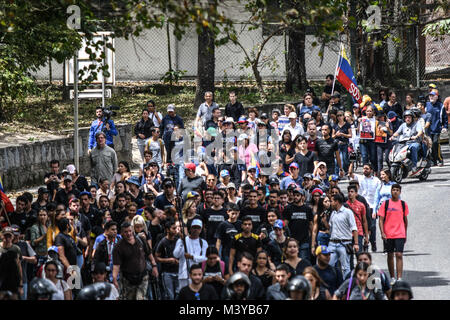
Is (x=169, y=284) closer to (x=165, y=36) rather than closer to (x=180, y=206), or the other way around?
(x=180, y=206)

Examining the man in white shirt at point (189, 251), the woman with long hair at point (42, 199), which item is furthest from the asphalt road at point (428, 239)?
the woman with long hair at point (42, 199)

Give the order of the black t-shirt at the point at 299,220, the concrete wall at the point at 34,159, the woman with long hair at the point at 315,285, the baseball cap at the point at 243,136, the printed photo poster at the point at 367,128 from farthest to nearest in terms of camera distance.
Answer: the printed photo poster at the point at 367,128
the concrete wall at the point at 34,159
the baseball cap at the point at 243,136
the black t-shirt at the point at 299,220
the woman with long hair at the point at 315,285

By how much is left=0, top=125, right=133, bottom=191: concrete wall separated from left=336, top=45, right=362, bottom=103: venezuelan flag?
17.2 ft

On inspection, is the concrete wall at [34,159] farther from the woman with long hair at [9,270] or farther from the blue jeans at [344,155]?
the woman with long hair at [9,270]

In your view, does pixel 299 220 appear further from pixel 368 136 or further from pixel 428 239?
pixel 368 136

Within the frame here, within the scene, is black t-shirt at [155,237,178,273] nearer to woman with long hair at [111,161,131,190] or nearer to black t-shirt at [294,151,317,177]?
woman with long hair at [111,161,131,190]

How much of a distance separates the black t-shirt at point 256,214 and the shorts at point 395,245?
6.29 feet

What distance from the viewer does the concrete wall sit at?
1914cm

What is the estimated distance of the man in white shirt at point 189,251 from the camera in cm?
1255

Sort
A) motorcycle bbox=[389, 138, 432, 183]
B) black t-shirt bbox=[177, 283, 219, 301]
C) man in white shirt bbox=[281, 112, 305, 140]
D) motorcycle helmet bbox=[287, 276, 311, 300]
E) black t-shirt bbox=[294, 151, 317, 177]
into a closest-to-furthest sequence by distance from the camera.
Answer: motorcycle helmet bbox=[287, 276, 311, 300] → black t-shirt bbox=[177, 283, 219, 301] → black t-shirt bbox=[294, 151, 317, 177] → man in white shirt bbox=[281, 112, 305, 140] → motorcycle bbox=[389, 138, 432, 183]

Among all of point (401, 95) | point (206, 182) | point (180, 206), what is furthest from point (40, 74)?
point (180, 206)

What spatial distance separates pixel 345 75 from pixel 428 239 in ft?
20.6

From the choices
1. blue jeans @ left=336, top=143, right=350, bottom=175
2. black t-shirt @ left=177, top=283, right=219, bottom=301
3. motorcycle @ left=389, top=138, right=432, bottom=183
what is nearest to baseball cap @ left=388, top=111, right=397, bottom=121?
motorcycle @ left=389, top=138, right=432, bottom=183

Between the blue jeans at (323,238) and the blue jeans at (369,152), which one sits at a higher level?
the blue jeans at (369,152)
